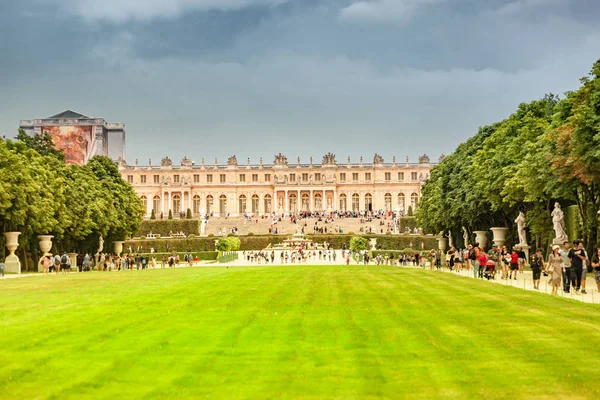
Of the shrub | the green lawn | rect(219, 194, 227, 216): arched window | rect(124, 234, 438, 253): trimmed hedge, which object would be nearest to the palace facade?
rect(219, 194, 227, 216): arched window

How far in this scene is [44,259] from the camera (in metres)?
43.8

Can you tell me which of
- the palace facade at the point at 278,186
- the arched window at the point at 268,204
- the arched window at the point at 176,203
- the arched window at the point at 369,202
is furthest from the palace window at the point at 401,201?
the arched window at the point at 176,203

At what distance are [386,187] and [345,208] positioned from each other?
29.2 feet

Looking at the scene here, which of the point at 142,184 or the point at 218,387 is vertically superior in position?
the point at 142,184

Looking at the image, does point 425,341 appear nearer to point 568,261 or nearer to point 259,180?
point 568,261

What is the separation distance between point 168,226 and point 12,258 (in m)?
66.0

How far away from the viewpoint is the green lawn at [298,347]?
1004 centimetres

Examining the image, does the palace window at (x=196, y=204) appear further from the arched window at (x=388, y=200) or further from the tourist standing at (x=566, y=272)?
the tourist standing at (x=566, y=272)

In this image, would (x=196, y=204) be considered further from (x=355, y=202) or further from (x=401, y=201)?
(x=401, y=201)

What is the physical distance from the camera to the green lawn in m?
10.0

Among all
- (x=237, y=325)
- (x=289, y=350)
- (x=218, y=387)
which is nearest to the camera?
(x=218, y=387)

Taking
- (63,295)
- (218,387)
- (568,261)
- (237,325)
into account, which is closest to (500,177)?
(568,261)

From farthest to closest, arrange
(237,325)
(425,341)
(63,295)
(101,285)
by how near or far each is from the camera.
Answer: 1. (101,285)
2. (63,295)
3. (237,325)
4. (425,341)

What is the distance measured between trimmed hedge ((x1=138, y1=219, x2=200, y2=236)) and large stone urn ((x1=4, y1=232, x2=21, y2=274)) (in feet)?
212
